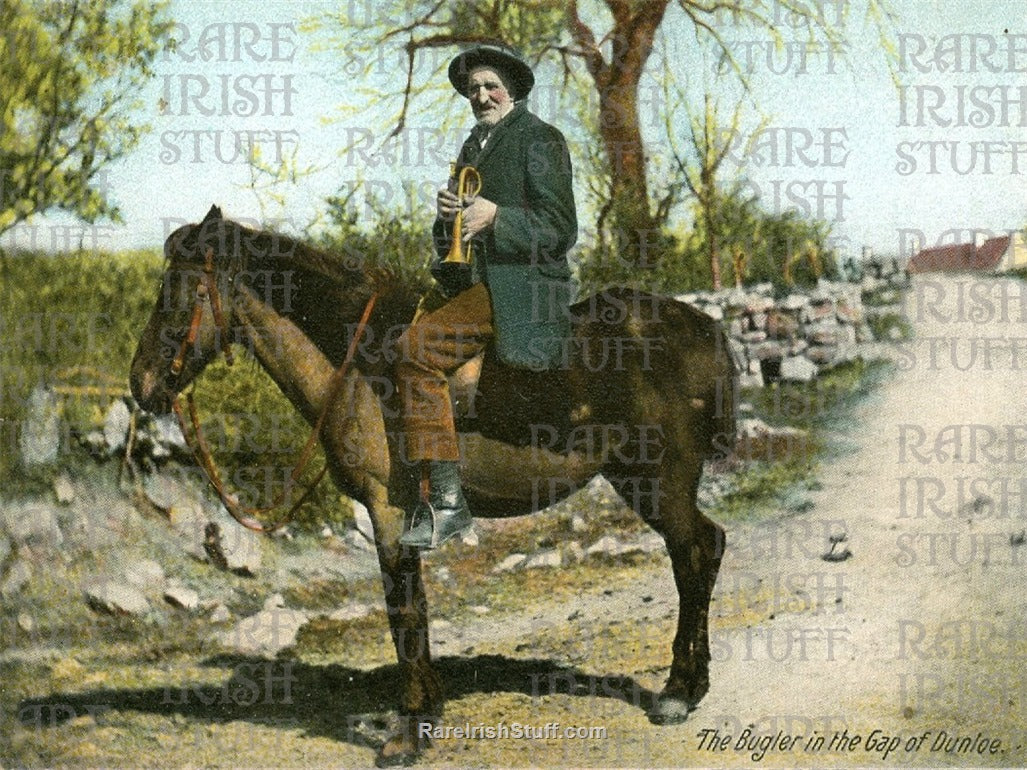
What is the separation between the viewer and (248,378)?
18.6ft

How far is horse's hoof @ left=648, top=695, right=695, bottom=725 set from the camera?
5.15 meters

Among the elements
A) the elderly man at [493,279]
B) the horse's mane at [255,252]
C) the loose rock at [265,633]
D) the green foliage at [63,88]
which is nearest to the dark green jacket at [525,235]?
the elderly man at [493,279]

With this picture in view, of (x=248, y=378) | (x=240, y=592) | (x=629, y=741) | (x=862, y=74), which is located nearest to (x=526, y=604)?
(x=629, y=741)

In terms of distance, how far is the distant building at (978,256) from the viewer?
5.62m

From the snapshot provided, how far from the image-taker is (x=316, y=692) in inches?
208

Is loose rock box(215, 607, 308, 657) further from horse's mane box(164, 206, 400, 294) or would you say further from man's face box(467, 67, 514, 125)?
man's face box(467, 67, 514, 125)

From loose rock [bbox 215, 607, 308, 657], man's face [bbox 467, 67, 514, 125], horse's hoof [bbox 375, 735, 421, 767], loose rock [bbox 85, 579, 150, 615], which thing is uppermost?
man's face [bbox 467, 67, 514, 125]

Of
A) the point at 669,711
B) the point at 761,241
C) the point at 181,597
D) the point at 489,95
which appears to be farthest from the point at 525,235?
the point at 181,597

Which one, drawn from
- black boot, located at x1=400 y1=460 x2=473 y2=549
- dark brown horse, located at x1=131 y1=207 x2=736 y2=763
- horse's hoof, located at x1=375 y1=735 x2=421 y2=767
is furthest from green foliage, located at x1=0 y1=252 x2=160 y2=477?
horse's hoof, located at x1=375 y1=735 x2=421 y2=767

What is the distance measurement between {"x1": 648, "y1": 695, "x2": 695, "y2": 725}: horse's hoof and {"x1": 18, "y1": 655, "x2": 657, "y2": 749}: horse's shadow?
45 millimetres

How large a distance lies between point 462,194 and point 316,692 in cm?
234

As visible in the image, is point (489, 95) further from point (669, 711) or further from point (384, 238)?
point (669, 711)

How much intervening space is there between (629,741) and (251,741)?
1.68m

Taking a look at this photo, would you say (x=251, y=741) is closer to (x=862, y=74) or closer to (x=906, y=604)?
(x=906, y=604)
